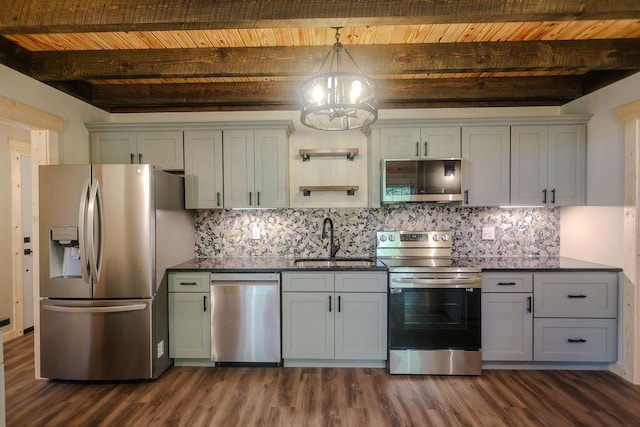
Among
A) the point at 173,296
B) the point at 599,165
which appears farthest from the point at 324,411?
the point at 599,165

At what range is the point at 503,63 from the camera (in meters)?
2.62

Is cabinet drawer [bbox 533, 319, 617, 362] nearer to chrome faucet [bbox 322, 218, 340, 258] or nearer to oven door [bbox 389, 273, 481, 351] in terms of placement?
oven door [bbox 389, 273, 481, 351]

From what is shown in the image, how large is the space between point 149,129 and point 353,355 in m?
2.91

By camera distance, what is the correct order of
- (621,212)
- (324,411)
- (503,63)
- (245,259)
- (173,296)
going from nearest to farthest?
(324,411) → (503,63) → (621,212) → (173,296) → (245,259)

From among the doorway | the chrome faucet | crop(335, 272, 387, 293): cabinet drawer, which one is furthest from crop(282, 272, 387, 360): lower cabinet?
the doorway

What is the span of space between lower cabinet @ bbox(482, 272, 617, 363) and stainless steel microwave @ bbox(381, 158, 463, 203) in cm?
84

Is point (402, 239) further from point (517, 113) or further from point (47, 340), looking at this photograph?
point (47, 340)

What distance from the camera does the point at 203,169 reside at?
10.8 feet

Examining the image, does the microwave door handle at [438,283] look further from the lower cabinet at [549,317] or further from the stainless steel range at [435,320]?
the lower cabinet at [549,317]

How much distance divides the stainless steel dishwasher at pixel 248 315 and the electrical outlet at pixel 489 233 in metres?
2.22

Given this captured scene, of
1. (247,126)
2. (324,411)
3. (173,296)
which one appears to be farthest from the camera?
(247,126)

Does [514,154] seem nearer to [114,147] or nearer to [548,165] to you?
[548,165]

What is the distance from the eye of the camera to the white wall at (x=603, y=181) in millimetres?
2814

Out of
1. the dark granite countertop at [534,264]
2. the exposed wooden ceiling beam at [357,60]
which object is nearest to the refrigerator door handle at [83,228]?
the exposed wooden ceiling beam at [357,60]
